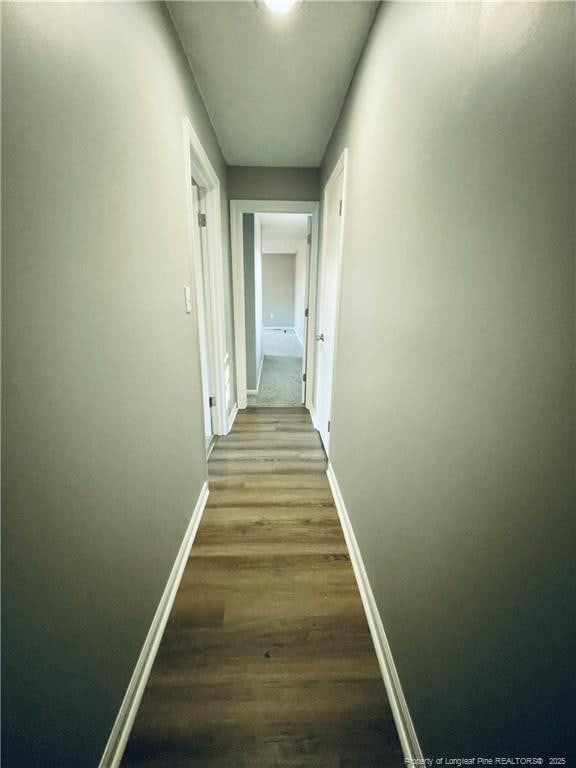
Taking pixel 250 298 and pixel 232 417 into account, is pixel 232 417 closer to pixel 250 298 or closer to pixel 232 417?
pixel 232 417

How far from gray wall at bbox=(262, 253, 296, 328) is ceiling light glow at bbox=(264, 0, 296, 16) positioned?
8.37 metres

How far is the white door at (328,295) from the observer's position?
2145mm

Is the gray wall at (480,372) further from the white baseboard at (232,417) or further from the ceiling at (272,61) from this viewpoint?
the white baseboard at (232,417)

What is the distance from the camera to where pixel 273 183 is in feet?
9.41

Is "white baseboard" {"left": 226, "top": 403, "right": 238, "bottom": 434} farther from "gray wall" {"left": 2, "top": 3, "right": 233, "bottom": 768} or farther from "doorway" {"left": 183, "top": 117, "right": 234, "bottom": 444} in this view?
"gray wall" {"left": 2, "top": 3, "right": 233, "bottom": 768}

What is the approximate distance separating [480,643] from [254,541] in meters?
1.26

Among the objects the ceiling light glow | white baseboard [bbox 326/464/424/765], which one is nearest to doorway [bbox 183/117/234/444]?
the ceiling light glow

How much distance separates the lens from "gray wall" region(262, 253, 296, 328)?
9.27 m

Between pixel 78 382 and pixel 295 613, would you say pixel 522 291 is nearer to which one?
pixel 78 382

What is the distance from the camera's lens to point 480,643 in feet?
1.96

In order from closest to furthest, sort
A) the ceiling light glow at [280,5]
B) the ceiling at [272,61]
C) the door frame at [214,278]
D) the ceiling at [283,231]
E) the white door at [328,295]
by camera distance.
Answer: the ceiling light glow at [280,5] → the ceiling at [272,61] → the door frame at [214,278] → the white door at [328,295] → the ceiling at [283,231]

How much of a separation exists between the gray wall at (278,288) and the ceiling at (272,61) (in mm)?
7238

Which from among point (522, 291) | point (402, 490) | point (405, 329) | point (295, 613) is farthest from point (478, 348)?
point (295, 613)

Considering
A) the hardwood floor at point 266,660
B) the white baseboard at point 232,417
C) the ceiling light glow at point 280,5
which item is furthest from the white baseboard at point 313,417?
the ceiling light glow at point 280,5
